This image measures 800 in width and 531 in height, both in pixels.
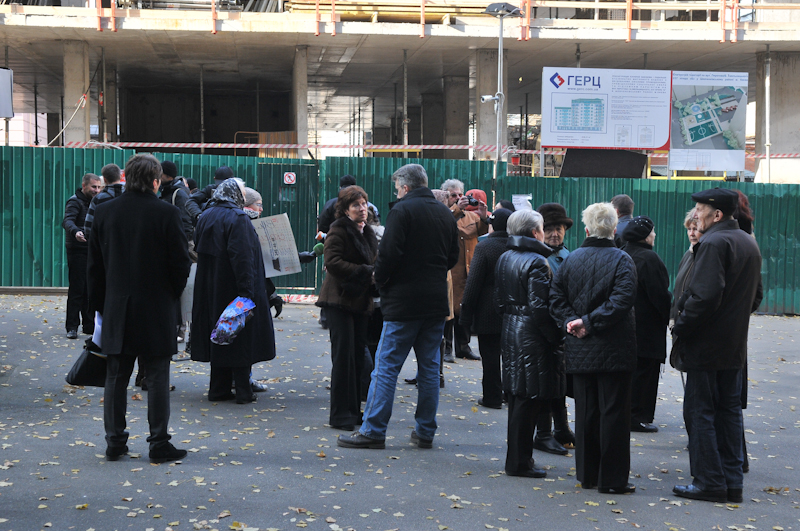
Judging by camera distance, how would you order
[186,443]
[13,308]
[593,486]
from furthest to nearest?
[13,308]
[186,443]
[593,486]

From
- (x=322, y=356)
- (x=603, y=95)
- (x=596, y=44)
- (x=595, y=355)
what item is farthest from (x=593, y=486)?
(x=596, y=44)

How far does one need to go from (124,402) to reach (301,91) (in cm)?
1564

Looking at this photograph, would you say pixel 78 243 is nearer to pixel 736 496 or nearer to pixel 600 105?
pixel 736 496

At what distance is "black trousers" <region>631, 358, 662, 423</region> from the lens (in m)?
6.86

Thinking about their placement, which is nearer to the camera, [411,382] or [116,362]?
[116,362]

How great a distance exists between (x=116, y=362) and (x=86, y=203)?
5226mm

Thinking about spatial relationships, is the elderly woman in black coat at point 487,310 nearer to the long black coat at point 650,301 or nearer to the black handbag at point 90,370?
the long black coat at point 650,301

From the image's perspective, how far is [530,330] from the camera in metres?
5.49

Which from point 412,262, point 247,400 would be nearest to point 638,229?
point 412,262

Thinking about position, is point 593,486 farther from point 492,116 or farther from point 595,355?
point 492,116

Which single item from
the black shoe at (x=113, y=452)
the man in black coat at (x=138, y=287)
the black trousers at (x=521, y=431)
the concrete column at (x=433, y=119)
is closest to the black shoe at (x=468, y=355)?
the black trousers at (x=521, y=431)

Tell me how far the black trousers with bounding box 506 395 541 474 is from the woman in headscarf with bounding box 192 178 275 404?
266cm

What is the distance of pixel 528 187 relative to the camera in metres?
15.0

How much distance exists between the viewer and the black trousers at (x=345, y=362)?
6.46 meters
